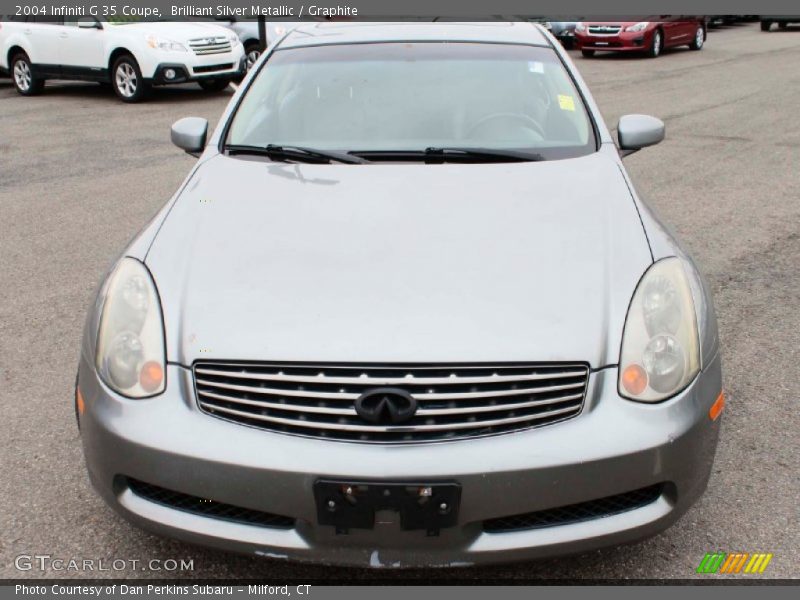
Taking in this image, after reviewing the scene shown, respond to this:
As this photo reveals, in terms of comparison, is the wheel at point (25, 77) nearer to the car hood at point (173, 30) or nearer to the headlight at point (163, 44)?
the car hood at point (173, 30)

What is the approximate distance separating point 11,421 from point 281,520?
1766 mm

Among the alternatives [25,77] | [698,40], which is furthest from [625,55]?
[25,77]

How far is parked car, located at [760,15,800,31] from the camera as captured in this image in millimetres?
28078

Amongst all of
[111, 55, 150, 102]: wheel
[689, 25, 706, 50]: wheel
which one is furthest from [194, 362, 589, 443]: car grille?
[689, 25, 706, 50]: wheel

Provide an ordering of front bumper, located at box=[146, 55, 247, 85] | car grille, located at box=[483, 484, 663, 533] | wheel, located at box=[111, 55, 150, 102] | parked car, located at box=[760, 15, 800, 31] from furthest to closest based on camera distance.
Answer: parked car, located at box=[760, 15, 800, 31]
wheel, located at box=[111, 55, 150, 102]
front bumper, located at box=[146, 55, 247, 85]
car grille, located at box=[483, 484, 663, 533]

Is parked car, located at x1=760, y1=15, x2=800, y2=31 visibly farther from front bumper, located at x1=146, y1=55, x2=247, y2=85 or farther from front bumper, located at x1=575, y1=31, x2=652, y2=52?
front bumper, located at x1=146, y1=55, x2=247, y2=85

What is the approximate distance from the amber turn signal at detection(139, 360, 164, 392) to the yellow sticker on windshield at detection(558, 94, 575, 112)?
2170 millimetres

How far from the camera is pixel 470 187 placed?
329cm

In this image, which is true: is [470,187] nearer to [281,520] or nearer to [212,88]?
[281,520]

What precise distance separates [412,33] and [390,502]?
2720mm

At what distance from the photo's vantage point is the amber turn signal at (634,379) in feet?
8.18

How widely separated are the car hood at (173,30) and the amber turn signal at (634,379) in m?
12.1

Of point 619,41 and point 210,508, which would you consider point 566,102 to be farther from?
point 619,41

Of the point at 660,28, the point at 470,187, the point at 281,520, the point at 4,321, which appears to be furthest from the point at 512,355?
the point at 660,28
